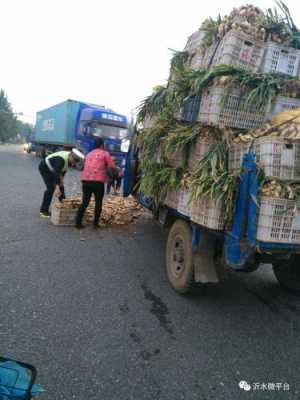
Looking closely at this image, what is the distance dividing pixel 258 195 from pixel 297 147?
1.71ft

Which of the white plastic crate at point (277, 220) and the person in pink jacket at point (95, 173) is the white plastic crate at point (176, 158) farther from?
the person in pink jacket at point (95, 173)

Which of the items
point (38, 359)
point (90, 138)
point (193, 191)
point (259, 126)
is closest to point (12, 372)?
point (38, 359)

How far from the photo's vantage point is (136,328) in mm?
2957

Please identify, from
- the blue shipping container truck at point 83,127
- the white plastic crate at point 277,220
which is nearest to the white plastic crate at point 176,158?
the white plastic crate at point 277,220

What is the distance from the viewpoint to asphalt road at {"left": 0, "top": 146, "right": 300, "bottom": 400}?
7.62 ft

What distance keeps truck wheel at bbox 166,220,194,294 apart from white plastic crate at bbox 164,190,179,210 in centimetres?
23

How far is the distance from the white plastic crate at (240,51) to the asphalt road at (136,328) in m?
2.63

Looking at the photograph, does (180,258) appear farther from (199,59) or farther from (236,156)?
(199,59)

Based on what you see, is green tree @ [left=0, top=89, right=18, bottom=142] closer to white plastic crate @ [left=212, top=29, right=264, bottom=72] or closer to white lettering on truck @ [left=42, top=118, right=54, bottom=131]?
white lettering on truck @ [left=42, top=118, right=54, bottom=131]

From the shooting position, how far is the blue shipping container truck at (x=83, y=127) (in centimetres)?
1652

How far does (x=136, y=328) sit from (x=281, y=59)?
3288 mm

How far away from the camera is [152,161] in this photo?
411 cm

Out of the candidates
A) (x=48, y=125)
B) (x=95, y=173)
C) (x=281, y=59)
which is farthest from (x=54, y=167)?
(x=48, y=125)

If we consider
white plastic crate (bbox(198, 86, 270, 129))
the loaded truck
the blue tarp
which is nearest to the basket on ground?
the loaded truck
